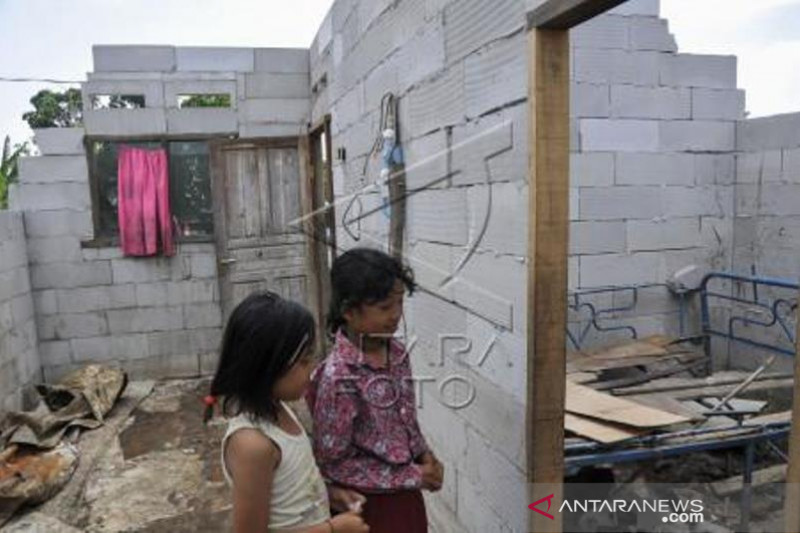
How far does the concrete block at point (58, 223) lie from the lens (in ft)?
16.8

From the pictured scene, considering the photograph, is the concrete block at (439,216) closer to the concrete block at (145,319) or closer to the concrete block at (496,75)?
the concrete block at (496,75)

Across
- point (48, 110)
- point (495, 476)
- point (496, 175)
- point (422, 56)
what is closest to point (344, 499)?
point (495, 476)

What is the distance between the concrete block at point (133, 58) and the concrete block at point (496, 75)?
13.5 feet

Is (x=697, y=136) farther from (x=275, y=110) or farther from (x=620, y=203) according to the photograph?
(x=275, y=110)

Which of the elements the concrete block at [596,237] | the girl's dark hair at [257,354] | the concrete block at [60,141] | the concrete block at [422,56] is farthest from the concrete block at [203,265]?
the girl's dark hair at [257,354]

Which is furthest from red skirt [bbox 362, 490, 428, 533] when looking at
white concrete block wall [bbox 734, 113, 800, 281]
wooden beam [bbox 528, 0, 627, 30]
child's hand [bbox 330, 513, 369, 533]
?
white concrete block wall [bbox 734, 113, 800, 281]

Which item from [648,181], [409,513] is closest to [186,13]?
[648,181]

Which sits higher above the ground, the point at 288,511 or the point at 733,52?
the point at 733,52

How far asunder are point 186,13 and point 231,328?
217 inches

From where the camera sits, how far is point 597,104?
3.72m

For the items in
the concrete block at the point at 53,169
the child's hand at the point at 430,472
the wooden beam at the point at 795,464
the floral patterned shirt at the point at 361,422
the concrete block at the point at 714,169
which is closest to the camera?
the wooden beam at the point at 795,464

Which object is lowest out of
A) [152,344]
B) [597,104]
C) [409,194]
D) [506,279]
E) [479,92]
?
[152,344]

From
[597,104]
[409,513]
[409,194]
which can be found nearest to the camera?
[409,513]

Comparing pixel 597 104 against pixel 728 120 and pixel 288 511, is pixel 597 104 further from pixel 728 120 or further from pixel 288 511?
pixel 288 511
